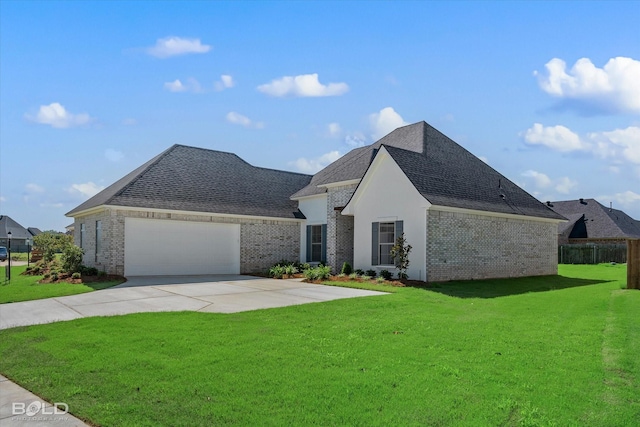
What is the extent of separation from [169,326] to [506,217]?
1639 centimetres

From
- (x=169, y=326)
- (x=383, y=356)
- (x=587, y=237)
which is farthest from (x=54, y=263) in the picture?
(x=587, y=237)

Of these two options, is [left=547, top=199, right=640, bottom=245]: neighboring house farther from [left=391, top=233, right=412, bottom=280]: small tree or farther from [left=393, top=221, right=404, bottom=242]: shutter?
[left=391, top=233, right=412, bottom=280]: small tree

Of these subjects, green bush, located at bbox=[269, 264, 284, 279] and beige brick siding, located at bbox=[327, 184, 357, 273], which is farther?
beige brick siding, located at bbox=[327, 184, 357, 273]

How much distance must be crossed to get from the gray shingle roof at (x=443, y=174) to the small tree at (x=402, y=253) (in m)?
2.02

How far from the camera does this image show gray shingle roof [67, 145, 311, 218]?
21.1 meters

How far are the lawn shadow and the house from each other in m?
0.73

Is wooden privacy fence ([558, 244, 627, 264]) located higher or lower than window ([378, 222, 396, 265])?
lower

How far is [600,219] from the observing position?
46.8 m

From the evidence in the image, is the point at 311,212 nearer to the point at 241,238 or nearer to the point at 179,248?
the point at 241,238

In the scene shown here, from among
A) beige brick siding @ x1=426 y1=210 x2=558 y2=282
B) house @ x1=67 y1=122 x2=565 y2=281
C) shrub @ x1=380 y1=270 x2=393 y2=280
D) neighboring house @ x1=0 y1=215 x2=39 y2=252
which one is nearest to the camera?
beige brick siding @ x1=426 y1=210 x2=558 y2=282

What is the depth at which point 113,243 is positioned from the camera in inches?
775

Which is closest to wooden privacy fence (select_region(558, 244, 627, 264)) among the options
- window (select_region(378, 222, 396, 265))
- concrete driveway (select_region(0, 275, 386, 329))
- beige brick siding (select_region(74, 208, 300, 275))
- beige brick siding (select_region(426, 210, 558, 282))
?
beige brick siding (select_region(426, 210, 558, 282))

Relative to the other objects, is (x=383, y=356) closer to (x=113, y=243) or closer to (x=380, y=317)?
(x=380, y=317)

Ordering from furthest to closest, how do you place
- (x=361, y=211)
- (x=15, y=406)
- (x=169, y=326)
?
(x=361, y=211) → (x=169, y=326) → (x=15, y=406)
